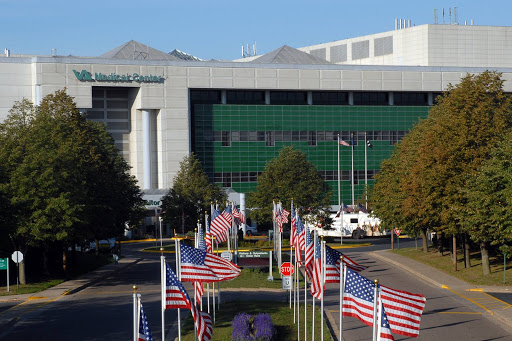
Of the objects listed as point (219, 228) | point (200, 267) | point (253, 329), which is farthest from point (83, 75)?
point (200, 267)

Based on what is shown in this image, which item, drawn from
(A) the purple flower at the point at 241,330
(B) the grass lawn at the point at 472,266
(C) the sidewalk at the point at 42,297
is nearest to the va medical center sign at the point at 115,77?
(C) the sidewalk at the point at 42,297

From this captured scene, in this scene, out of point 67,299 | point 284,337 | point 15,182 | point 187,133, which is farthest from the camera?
point 187,133

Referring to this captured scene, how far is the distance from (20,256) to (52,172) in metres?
5.66

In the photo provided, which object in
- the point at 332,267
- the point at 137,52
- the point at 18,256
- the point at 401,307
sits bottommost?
the point at 18,256

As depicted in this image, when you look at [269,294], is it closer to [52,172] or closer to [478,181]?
[478,181]

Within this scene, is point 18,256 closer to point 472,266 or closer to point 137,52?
point 472,266

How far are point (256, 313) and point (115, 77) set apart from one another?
73.6 m

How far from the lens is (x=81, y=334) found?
87.1 feet

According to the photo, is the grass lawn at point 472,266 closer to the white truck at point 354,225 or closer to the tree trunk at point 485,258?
the tree trunk at point 485,258

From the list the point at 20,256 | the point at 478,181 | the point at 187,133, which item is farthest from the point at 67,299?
the point at 187,133

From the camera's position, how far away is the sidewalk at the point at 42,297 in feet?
102

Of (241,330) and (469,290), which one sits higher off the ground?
(241,330)

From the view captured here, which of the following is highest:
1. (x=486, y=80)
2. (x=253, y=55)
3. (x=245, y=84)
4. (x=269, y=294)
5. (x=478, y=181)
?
(x=253, y=55)

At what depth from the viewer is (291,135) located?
107m
